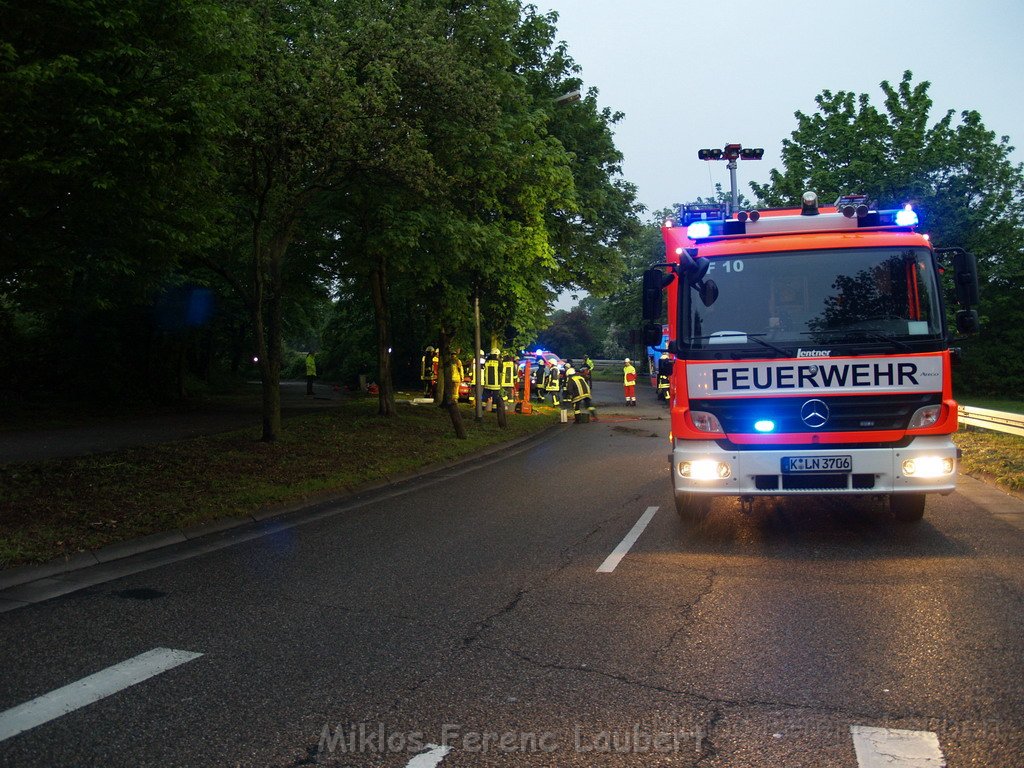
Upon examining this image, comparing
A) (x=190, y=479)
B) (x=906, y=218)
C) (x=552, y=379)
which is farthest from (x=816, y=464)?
(x=552, y=379)

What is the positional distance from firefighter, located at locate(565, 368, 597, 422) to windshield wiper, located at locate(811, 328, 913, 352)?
1836 cm

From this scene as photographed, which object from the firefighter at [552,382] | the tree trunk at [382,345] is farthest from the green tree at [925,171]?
the tree trunk at [382,345]

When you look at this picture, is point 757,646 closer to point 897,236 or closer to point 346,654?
point 346,654

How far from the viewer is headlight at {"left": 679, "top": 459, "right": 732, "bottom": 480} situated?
7.82 metres

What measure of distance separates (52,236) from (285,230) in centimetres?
533

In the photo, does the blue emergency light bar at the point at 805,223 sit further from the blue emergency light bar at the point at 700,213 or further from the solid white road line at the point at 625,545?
the solid white road line at the point at 625,545

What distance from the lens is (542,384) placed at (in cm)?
3719

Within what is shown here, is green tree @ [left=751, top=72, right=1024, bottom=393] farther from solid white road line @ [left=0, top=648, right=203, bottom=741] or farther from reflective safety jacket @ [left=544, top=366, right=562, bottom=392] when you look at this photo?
solid white road line @ [left=0, top=648, right=203, bottom=741]

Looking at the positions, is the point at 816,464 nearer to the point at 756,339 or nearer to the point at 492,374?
the point at 756,339

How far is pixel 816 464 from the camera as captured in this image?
25.0 feet

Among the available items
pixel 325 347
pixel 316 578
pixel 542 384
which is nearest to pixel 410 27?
pixel 316 578

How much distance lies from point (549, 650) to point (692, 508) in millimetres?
4319

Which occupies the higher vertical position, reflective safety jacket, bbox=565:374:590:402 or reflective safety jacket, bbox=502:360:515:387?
reflective safety jacket, bbox=502:360:515:387

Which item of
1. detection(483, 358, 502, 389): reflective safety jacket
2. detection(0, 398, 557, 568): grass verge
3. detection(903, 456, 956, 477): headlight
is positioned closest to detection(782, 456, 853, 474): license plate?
detection(903, 456, 956, 477): headlight
